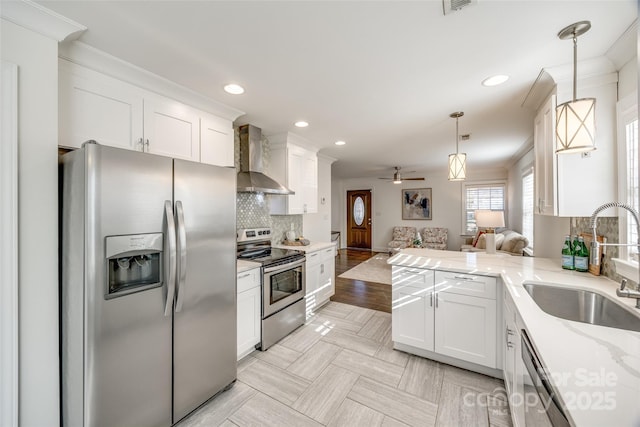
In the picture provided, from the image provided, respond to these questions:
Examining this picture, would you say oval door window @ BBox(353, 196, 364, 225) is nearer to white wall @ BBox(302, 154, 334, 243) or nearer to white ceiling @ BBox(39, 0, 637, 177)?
white wall @ BBox(302, 154, 334, 243)

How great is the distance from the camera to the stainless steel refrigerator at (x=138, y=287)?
131 cm

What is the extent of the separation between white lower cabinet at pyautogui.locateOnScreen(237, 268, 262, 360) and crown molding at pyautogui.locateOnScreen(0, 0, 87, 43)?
1.90 metres

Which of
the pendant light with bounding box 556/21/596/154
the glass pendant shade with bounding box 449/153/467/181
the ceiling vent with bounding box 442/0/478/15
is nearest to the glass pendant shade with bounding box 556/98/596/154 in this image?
the pendant light with bounding box 556/21/596/154

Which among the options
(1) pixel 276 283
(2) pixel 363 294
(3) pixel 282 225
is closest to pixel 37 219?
(1) pixel 276 283

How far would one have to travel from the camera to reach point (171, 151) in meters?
2.11

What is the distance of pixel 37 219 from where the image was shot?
1.34 m

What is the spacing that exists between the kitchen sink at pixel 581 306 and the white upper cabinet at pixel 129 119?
2.85 meters

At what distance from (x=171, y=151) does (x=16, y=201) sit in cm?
101

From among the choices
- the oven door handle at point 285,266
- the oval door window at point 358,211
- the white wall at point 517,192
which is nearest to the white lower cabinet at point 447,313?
the oven door handle at point 285,266

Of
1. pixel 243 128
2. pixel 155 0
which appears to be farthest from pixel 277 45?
pixel 243 128

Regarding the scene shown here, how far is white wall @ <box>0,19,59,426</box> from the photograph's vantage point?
1.28m

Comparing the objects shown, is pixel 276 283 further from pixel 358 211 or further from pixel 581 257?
pixel 358 211

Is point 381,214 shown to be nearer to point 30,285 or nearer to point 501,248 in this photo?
point 501,248

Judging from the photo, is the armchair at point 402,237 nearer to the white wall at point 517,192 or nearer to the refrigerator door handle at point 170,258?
the white wall at point 517,192
